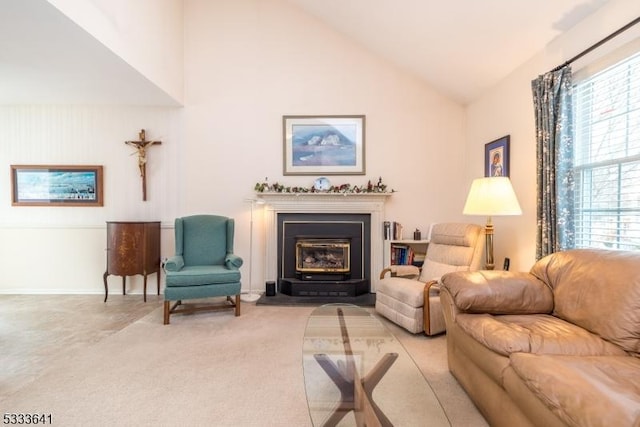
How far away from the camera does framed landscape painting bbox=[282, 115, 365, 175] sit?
4.19 meters

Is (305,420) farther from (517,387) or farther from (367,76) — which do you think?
(367,76)

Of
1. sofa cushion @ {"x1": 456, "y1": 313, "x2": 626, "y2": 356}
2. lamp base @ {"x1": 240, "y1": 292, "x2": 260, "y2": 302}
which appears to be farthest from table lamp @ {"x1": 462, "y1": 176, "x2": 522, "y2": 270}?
lamp base @ {"x1": 240, "y1": 292, "x2": 260, "y2": 302}

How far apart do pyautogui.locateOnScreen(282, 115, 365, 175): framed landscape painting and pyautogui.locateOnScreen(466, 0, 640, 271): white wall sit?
5.06 feet

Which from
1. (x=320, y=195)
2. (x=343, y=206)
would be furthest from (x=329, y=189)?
(x=343, y=206)

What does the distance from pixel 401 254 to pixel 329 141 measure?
182cm

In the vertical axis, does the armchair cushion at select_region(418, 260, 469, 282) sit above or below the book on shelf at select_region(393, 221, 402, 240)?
below

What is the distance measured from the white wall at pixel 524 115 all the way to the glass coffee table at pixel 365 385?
181 cm

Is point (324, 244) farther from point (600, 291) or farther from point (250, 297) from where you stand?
point (600, 291)

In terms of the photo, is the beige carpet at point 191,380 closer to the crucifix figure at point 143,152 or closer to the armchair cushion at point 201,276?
the armchair cushion at point 201,276

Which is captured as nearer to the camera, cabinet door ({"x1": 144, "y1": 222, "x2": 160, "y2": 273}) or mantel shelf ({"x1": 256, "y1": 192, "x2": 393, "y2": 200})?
cabinet door ({"x1": 144, "y1": 222, "x2": 160, "y2": 273})

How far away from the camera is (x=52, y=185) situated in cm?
414

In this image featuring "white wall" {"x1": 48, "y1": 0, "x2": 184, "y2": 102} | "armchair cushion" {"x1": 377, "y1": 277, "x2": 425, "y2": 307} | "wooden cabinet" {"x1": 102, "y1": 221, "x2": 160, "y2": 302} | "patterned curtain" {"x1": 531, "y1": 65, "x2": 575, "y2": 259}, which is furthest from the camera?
"wooden cabinet" {"x1": 102, "y1": 221, "x2": 160, "y2": 302}

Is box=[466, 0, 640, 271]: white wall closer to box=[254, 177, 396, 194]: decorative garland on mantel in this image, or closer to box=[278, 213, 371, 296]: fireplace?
box=[254, 177, 396, 194]: decorative garland on mantel

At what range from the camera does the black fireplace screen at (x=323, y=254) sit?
13.3 feet
